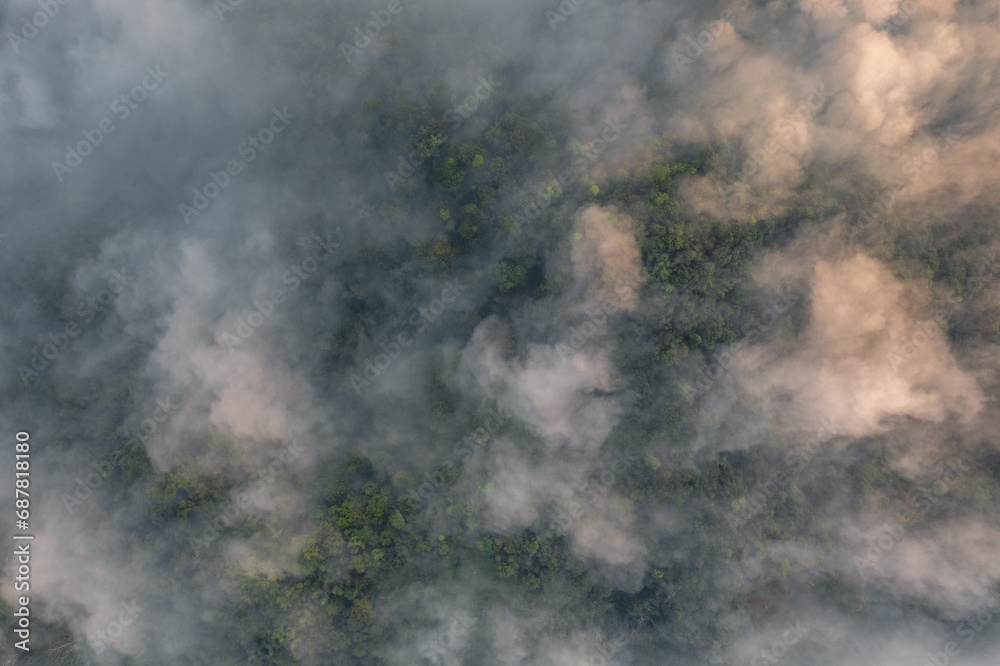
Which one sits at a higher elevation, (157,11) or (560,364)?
(157,11)

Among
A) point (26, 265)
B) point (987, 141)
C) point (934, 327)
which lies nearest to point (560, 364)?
point (934, 327)

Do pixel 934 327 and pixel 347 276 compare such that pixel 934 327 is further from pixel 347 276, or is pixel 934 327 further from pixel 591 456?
pixel 347 276

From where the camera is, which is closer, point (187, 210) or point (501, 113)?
point (501, 113)

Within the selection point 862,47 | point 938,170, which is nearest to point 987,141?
point 938,170

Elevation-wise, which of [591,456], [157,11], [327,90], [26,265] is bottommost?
[591,456]

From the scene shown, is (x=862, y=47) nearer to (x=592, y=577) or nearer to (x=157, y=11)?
(x=592, y=577)

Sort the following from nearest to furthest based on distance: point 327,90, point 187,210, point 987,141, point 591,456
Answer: point 987,141 < point 591,456 < point 327,90 < point 187,210

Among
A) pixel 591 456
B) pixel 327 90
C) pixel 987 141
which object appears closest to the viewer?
pixel 987 141
